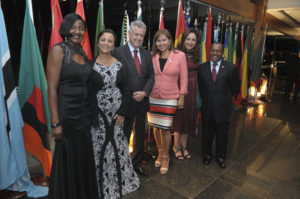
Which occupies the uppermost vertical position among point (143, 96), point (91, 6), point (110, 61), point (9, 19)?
point (91, 6)

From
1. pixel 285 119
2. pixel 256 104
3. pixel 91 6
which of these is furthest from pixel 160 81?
pixel 256 104

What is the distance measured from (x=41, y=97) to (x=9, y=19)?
944 mm

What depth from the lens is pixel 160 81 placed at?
2.37 metres

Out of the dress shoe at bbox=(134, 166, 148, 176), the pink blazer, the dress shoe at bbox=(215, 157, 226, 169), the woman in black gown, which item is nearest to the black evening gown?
the woman in black gown

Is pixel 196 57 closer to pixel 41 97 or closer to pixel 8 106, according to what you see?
pixel 41 97

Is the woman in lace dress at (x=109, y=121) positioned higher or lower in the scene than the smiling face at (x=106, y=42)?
lower

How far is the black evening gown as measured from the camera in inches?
59.1

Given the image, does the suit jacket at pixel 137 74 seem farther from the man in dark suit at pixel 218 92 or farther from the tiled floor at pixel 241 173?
the tiled floor at pixel 241 173

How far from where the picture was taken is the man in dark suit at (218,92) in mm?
2511

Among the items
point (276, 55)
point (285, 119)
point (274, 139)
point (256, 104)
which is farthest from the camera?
point (276, 55)

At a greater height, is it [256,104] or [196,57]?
[196,57]

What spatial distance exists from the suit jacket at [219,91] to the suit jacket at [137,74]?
0.76 m

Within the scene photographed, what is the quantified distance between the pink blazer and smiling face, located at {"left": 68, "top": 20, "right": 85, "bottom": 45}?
1.01 m

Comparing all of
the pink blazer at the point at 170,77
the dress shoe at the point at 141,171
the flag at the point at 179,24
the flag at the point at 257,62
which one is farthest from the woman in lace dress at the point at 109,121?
the flag at the point at 257,62
